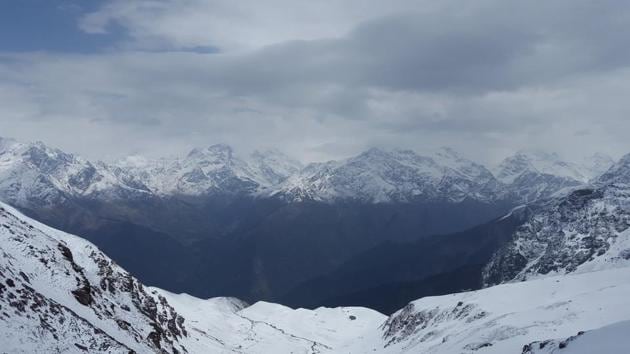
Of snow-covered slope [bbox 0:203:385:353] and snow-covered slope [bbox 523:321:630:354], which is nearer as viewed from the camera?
snow-covered slope [bbox 523:321:630:354]

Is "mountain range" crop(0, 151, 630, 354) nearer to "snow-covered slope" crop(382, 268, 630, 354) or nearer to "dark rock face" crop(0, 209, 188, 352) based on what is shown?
"dark rock face" crop(0, 209, 188, 352)

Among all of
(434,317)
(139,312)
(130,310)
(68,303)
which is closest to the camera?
(68,303)

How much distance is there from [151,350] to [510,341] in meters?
60.0

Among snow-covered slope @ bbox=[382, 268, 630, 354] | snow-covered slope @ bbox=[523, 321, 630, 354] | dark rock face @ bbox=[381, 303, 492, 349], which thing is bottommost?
dark rock face @ bbox=[381, 303, 492, 349]

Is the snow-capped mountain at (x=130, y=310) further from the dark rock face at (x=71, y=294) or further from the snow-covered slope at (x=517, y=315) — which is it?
the snow-covered slope at (x=517, y=315)

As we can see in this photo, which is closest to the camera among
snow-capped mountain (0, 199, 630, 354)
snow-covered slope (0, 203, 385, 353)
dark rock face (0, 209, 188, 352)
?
snow-covered slope (0, 203, 385, 353)

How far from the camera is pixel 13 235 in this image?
92.7 metres

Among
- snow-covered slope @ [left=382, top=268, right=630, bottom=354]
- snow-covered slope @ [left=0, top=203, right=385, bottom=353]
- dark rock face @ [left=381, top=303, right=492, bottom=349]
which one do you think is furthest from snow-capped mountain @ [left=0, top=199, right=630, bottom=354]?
dark rock face @ [left=381, top=303, right=492, bottom=349]

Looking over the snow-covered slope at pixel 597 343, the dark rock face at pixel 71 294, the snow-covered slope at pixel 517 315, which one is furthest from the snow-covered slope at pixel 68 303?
the snow-covered slope at pixel 517 315

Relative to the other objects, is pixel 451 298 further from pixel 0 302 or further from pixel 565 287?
pixel 0 302

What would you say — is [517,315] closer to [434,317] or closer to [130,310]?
[434,317]

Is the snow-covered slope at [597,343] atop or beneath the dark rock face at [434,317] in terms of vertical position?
atop

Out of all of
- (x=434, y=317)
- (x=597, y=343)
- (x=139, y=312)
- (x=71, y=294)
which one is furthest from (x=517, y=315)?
(x=71, y=294)

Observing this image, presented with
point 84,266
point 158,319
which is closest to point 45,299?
point 84,266
